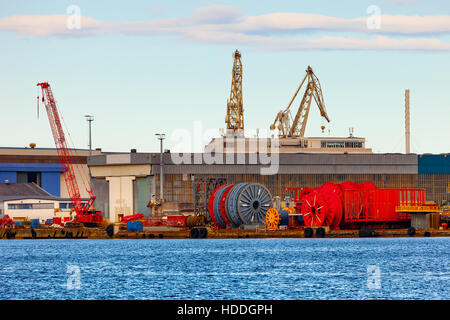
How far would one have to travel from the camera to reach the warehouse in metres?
168

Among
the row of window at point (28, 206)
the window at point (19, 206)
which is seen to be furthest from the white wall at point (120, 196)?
the window at point (19, 206)

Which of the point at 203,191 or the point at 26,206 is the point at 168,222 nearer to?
the point at 203,191

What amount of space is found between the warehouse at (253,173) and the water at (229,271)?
39.4 m

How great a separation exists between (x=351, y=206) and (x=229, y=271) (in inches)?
2078

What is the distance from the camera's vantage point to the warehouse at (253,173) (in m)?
168

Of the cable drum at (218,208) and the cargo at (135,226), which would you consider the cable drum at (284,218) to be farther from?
the cargo at (135,226)

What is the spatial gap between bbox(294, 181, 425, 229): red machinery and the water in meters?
7.35

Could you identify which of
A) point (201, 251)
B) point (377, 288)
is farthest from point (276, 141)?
point (377, 288)

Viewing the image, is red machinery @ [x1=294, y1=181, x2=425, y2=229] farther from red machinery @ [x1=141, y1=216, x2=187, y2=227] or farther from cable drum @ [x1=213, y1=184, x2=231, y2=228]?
red machinery @ [x1=141, y1=216, x2=187, y2=227]

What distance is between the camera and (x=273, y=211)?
136875mm

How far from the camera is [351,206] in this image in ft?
447

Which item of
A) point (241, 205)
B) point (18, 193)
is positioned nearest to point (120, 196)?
point (18, 193)

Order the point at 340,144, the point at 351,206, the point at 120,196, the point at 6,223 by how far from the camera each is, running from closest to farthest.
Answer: the point at 351,206 → the point at 6,223 → the point at 120,196 → the point at 340,144
